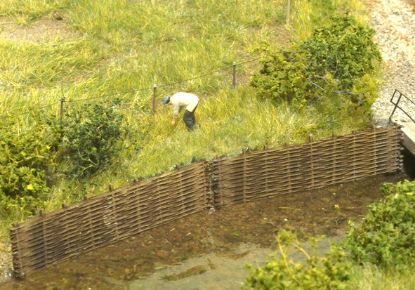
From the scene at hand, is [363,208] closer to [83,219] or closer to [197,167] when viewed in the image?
[197,167]

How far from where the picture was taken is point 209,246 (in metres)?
15.3

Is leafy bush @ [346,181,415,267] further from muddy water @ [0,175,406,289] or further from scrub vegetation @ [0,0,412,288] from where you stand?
scrub vegetation @ [0,0,412,288]

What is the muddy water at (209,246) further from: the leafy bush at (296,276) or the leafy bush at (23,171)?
the leafy bush at (296,276)

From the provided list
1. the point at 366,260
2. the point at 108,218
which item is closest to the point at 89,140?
the point at 108,218

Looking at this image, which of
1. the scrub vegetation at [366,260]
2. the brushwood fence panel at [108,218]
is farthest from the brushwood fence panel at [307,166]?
the scrub vegetation at [366,260]

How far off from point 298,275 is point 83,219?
5.88m

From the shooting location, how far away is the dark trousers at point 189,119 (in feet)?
59.0

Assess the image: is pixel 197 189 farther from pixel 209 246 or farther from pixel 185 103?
pixel 185 103

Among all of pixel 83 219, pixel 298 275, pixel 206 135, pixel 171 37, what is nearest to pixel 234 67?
pixel 206 135

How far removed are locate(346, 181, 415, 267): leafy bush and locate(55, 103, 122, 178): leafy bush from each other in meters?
6.34

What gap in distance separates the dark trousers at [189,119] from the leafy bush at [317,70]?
88.8 inches

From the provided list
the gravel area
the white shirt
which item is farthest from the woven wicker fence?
the white shirt

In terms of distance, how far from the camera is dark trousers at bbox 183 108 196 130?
1798 cm

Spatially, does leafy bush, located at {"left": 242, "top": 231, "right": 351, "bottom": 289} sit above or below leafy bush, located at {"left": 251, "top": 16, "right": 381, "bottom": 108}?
above
